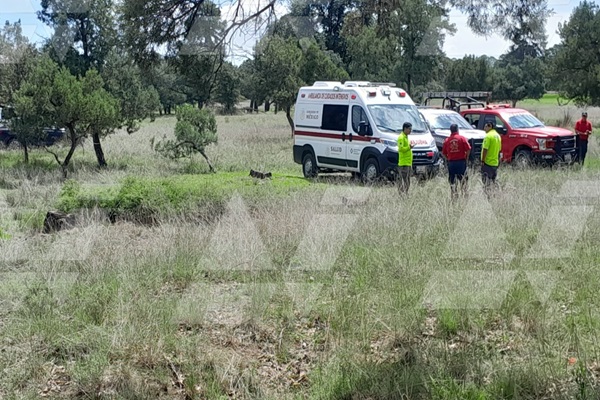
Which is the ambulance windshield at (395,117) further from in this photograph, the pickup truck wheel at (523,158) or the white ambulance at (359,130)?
the pickup truck wheel at (523,158)

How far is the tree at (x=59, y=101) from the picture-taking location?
22125 millimetres

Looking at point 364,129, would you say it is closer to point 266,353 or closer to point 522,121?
point 522,121

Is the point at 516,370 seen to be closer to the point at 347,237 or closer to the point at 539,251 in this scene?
the point at 539,251

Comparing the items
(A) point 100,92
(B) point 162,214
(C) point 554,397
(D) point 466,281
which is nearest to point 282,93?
(A) point 100,92

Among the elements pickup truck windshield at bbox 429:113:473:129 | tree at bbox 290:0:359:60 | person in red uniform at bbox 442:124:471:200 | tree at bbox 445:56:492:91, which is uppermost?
tree at bbox 445:56:492:91

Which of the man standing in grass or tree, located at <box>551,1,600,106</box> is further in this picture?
tree, located at <box>551,1,600,106</box>

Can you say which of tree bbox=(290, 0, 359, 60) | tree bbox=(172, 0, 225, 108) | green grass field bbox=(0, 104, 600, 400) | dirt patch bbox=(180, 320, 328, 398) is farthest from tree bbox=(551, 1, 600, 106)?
dirt patch bbox=(180, 320, 328, 398)

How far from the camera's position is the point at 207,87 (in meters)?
9.97

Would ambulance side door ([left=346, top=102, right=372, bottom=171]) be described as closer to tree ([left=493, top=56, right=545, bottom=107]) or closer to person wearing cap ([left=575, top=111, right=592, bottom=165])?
person wearing cap ([left=575, top=111, right=592, bottom=165])

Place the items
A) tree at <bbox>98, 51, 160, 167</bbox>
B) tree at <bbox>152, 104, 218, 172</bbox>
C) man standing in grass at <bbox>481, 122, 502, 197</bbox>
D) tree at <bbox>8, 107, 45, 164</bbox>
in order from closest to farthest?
man standing in grass at <bbox>481, 122, 502, 197</bbox>, tree at <bbox>8, 107, 45, 164</bbox>, tree at <bbox>152, 104, 218, 172</bbox>, tree at <bbox>98, 51, 160, 167</bbox>

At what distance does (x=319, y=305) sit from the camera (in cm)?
657

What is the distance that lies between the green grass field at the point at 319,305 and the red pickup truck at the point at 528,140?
8.32m

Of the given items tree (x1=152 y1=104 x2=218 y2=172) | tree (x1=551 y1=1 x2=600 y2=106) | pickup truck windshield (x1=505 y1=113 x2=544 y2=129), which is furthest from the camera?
tree (x1=551 y1=1 x2=600 y2=106)

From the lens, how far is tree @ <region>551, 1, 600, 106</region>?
32750 mm
